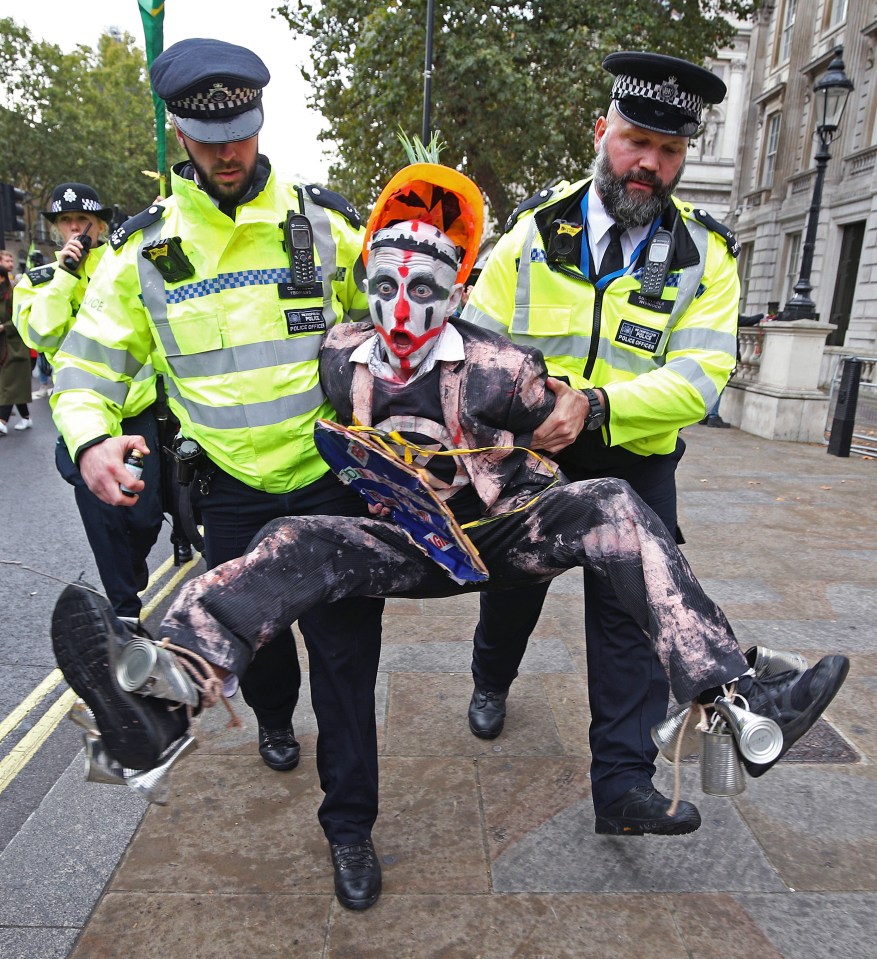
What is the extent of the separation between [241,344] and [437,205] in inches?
27.6

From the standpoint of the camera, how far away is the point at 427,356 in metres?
2.27

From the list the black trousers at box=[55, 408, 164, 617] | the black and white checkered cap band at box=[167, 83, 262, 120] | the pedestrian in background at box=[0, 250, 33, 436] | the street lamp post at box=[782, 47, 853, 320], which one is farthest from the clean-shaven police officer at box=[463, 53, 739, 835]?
the street lamp post at box=[782, 47, 853, 320]

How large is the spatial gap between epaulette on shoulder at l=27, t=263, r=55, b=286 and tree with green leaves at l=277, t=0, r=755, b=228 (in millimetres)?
11002

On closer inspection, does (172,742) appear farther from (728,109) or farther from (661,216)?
(728,109)

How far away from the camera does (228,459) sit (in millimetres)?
2521

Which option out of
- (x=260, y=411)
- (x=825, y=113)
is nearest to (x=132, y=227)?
(x=260, y=411)

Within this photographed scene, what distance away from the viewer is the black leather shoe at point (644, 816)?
7.32ft

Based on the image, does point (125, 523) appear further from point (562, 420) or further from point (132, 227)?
point (562, 420)

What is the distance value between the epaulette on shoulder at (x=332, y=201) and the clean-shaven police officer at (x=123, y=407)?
1050mm

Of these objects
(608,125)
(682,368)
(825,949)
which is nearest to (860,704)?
(825,949)

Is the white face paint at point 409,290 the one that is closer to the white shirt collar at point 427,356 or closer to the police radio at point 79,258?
the white shirt collar at point 427,356

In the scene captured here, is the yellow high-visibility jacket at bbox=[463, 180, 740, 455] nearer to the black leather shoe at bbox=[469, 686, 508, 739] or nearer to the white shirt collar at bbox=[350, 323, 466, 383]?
the white shirt collar at bbox=[350, 323, 466, 383]

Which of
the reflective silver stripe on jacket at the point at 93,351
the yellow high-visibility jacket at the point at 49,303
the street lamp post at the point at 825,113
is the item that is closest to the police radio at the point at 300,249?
the reflective silver stripe on jacket at the point at 93,351

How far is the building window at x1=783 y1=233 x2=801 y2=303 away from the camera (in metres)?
23.6
